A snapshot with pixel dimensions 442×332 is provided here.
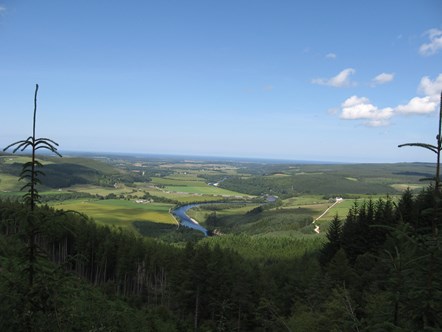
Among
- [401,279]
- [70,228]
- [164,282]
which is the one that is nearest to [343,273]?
[401,279]

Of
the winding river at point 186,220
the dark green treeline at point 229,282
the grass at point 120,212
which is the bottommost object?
the winding river at point 186,220

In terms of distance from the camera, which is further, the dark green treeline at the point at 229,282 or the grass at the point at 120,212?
the grass at the point at 120,212

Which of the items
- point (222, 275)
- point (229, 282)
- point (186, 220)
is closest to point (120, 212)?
point (186, 220)

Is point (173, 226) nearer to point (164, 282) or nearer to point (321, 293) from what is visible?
point (164, 282)

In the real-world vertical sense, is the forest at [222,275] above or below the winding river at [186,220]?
above

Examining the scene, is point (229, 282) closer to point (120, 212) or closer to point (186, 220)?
point (186, 220)

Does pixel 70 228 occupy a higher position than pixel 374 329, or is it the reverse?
pixel 70 228

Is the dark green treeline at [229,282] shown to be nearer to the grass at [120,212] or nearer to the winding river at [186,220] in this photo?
the grass at [120,212]

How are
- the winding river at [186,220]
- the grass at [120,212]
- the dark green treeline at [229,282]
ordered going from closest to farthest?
the dark green treeline at [229,282]
the grass at [120,212]
the winding river at [186,220]

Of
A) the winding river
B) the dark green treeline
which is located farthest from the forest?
the winding river

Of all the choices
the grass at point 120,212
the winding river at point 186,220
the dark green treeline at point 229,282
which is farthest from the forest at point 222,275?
the winding river at point 186,220
